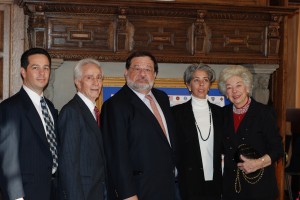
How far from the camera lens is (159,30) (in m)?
4.40

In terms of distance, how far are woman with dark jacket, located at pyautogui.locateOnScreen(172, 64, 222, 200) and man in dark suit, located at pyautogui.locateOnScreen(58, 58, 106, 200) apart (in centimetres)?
62

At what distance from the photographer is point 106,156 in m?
3.35

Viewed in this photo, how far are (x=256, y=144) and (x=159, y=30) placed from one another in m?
1.34

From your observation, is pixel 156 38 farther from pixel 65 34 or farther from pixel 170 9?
pixel 65 34

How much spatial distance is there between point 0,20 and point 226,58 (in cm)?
188

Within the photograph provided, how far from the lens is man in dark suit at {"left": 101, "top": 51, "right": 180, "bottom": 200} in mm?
3283

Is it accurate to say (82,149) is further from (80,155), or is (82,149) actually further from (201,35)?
(201,35)

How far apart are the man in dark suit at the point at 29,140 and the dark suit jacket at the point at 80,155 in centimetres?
8

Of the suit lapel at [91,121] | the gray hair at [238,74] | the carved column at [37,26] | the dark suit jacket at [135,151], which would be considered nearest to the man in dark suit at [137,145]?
the dark suit jacket at [135,151]

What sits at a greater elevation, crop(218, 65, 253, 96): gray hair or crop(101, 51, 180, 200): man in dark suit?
crop(218, 65, 253, 96): gray hair

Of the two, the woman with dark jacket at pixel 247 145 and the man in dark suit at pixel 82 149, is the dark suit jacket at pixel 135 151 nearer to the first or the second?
the man in dark suit at pixel 82 149

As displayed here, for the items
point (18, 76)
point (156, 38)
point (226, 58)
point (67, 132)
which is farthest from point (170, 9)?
point (67, 132)

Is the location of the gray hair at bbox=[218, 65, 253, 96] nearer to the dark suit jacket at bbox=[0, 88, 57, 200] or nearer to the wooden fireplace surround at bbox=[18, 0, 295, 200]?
the wooden fireplace surround at bbox=[18, 0, 295, 200]

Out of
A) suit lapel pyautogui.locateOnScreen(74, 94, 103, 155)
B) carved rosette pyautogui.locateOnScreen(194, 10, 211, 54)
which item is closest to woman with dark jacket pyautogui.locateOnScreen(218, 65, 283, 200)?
carved rosette pyautogui.locateOnScreen(194, 10, 211, 54)
